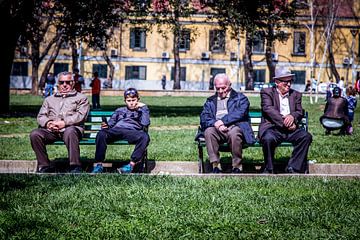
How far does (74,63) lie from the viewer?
175ft

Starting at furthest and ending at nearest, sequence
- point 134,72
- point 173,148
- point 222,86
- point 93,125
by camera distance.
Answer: point 134,72 → point 173,148 → point 93,125 → point 222,86

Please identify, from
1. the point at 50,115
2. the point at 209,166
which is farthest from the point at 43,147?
the point at 209,166

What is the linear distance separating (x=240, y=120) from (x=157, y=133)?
7586mm

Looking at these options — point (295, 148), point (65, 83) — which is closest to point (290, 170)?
point (295, 148)

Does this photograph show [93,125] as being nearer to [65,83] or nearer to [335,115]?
[65,83]

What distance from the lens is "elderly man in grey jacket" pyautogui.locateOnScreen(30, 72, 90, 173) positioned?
951cm

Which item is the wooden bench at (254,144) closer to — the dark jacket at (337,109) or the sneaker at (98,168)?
the sneaker at (98,168)

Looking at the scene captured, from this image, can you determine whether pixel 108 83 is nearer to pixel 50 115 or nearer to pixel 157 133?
pixel 157 133

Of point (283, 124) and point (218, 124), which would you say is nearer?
point (218, 124)

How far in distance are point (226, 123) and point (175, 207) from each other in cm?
336

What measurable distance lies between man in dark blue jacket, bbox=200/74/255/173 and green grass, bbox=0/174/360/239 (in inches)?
46.6

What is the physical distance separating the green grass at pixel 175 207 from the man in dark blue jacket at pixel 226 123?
1182mm

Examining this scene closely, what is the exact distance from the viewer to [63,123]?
9.80 meters

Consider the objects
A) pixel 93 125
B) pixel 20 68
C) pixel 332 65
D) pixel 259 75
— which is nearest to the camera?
pixel 93 125
